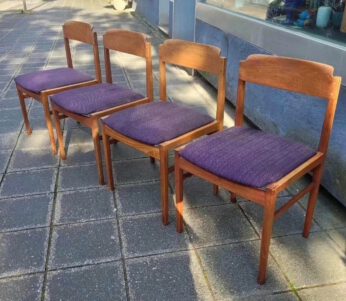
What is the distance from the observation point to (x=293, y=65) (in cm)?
167

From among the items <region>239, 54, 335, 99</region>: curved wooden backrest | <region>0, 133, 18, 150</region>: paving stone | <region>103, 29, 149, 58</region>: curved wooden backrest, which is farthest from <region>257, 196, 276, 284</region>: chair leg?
<region>0, 133, 18, 150</region>: paving stone

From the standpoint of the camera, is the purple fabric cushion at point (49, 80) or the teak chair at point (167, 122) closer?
the teak chair at point (167, 122)

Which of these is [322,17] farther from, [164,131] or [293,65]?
[164,131]

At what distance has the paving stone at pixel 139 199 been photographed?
83.2 inches

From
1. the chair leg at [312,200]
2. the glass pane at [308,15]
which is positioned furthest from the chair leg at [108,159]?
the glass pane at [308,15]

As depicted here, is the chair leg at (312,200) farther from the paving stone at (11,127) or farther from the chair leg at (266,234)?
the paving stone at (11,127)

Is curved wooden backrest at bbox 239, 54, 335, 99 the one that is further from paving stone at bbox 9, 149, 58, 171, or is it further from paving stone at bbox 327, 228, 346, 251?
paving stone at bbox 9, 149, 58, 171

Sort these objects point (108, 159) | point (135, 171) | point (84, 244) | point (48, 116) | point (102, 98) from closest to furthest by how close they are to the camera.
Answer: point (84, 244), point (108, 159), point (102, 98), point (135, 171), point (48, 116)

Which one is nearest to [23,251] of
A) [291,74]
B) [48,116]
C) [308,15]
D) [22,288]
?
[22,288]

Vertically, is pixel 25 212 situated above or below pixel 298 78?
below

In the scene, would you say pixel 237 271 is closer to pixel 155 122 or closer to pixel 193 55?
pixel 155 122

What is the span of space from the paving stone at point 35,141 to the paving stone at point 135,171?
69 centimetres

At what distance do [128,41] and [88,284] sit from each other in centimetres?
154

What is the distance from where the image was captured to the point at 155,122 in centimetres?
196
